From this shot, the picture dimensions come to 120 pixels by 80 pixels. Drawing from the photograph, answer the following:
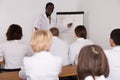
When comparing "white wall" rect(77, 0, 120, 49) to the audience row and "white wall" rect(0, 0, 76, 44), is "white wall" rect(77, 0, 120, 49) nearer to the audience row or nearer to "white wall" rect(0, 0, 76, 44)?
"white wall" rect(0, 0, 76, 44)

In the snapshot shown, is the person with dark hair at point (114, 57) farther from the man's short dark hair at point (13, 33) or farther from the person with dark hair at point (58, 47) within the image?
the man's short dark hair at point (13, 33)

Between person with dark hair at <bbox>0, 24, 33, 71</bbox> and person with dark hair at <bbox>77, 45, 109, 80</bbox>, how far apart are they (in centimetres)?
171

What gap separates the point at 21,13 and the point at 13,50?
2.17m

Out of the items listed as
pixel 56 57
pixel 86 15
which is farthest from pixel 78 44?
pixel 86 15

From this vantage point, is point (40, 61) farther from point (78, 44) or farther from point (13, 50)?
point (78, 44)

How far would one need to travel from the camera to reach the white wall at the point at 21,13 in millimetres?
5086

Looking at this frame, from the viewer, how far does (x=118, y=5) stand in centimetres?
464

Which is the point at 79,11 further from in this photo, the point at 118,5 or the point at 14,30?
the point at 14,30

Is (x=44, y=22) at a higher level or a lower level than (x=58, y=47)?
higher

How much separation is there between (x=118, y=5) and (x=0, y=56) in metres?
2.48

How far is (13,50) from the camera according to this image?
3246mm

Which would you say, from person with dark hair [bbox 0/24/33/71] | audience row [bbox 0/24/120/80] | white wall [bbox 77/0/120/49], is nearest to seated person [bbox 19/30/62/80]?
audience row [bbox 0/24/120/80]

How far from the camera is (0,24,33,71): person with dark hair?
3246 millimetres

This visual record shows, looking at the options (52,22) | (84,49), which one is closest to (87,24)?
(52,22)
